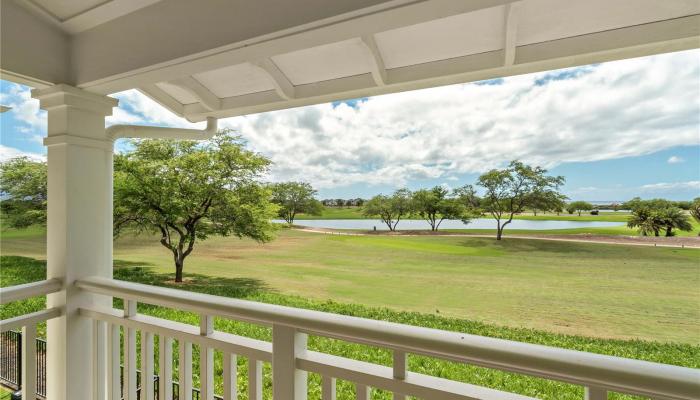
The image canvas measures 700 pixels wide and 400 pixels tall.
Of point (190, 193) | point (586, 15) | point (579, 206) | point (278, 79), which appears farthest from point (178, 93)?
point (190, 193)

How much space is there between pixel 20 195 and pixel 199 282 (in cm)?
202

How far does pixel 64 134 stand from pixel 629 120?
3.38 metres

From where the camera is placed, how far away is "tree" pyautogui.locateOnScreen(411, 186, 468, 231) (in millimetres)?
2893

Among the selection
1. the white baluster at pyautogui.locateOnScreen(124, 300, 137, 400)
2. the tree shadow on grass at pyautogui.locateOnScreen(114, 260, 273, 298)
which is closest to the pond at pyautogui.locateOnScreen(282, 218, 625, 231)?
the tree shadow on grass at pyautogui.locateOnScreen(114, 260, 273, 298)

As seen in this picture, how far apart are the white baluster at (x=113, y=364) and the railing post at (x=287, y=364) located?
32.3 inches

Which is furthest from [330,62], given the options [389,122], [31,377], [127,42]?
[389,122]

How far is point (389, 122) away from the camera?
3350 millimetres

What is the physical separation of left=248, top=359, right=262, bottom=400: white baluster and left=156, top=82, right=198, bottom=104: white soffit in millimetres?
1228

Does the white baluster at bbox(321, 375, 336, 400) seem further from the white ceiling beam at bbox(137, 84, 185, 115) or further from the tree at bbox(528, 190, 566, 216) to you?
the tree at bbox(528, 190, 566, 216)

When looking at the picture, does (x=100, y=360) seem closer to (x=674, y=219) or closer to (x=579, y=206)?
(x=579, y=206)

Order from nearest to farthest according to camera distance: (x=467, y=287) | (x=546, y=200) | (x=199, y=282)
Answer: (x=546, y=200), (x=467, y=287), (x=199, y=282)

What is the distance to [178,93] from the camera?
167 cm

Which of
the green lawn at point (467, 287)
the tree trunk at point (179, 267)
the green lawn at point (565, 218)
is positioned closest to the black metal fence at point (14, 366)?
the green lawn at point (467, 287)

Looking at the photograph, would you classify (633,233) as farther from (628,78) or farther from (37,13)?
(37,13)
